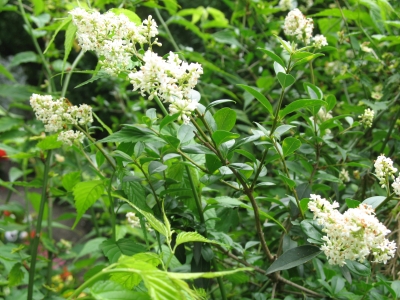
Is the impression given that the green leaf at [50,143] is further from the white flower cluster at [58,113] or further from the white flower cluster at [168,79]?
the white flower cluster at [168,79]

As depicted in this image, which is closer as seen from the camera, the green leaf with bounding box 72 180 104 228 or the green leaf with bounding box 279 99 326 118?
the green leaf with bounding box 279 99 326 118

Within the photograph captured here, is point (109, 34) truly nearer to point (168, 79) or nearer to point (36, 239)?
point (168, 79)

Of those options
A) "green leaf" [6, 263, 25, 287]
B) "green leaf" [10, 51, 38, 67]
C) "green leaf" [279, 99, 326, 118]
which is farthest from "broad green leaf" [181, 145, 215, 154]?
"green leaf" [10, 51, 38, 67]

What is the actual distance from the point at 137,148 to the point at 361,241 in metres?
0.36

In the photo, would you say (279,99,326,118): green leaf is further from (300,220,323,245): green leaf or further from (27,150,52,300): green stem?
(27,150,52,300): green stem

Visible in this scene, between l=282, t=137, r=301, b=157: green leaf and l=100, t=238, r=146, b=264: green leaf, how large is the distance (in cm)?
28

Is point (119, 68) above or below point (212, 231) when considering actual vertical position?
above

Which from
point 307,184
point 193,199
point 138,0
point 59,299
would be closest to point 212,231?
point 193,199

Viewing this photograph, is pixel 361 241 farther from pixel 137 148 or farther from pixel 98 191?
pixel 98 191

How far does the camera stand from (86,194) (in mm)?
832

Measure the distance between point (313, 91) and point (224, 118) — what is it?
7.4 inches

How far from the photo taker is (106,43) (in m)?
0.64

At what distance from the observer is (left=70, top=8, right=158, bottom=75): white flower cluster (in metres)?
0.64

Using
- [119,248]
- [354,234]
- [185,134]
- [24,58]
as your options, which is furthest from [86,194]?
[24,58]
